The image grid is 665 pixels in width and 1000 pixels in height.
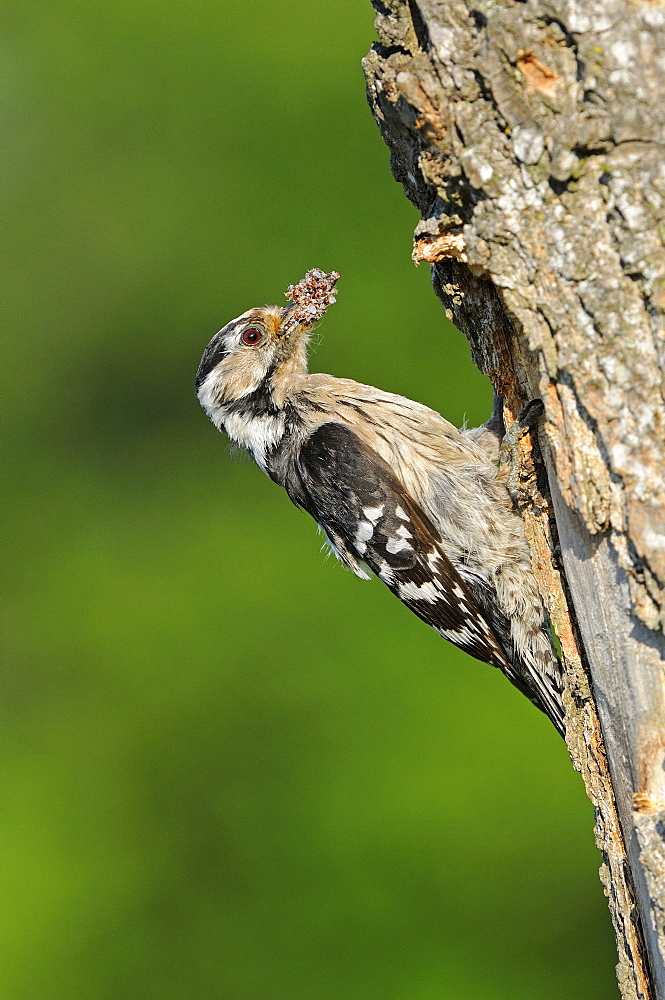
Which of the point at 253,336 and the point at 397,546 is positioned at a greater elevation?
the point at 253,336

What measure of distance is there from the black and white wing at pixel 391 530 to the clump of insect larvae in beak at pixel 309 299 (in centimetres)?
59

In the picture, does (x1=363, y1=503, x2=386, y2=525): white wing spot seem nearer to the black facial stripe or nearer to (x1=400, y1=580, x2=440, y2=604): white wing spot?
(x1=400, y1=580, x2=440, y2=604): white wing spot

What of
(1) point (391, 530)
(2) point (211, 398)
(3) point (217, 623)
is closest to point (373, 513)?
(1) point (391, 530)

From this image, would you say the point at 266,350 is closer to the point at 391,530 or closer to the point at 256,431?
the point at 256,431

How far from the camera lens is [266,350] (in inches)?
153

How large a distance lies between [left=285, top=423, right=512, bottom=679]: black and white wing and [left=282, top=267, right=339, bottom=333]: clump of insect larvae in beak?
1.94ft

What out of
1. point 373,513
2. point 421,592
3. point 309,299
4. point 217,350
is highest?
point 309,299

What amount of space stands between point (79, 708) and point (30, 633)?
0.81 m

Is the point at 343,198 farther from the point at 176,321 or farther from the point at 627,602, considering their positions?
the point at 627,602

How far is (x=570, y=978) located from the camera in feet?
19.7

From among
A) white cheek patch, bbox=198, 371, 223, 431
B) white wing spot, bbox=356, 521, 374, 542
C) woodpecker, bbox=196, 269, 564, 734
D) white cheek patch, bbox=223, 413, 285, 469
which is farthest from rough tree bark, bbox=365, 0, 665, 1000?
white cheek patch, bbox=198, 371, 223, 431

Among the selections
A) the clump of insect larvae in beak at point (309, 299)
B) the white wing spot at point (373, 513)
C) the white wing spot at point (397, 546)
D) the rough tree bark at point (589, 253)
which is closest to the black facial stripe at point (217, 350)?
the clump of insect larvae in beak at point (309, 299)

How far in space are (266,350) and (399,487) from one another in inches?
35.5

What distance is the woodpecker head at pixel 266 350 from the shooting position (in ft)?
12.6
